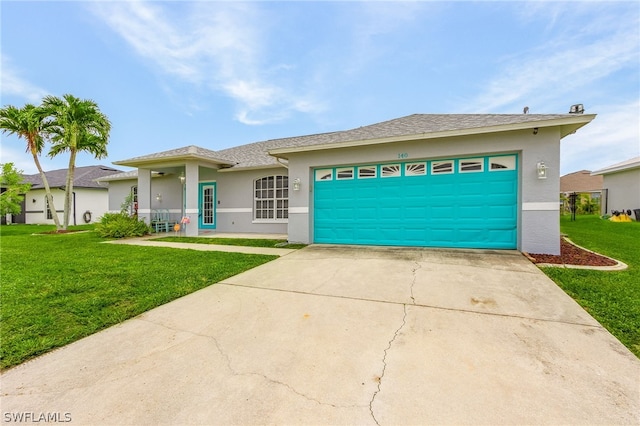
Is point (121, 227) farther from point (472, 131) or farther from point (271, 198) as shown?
point (472, 131)

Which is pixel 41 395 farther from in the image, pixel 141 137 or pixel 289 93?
pixel 141 137

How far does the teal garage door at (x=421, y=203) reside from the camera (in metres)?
7.00

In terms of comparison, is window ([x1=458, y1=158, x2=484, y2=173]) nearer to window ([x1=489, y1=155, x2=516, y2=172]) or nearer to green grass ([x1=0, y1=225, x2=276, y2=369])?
window ([x1=489, y1=155, x2=516, y2=172])

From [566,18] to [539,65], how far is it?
83.9 inches

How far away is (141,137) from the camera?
18.1 metres

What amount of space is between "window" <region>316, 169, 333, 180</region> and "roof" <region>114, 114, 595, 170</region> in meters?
0.82

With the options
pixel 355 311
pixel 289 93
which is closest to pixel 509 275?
pixel 355 311

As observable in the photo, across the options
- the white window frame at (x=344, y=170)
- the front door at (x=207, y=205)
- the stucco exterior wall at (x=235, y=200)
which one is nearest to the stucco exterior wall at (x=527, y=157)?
the white window frame at (x=344, y=170)

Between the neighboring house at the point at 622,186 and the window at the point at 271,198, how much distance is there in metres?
18.7

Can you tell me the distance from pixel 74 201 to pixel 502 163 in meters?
26.4

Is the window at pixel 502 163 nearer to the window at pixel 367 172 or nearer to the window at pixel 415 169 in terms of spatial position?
the window at pixel 415 169

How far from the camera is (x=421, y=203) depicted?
25.1 ft

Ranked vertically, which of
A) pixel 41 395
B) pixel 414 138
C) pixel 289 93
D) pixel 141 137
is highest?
pixel 289 93

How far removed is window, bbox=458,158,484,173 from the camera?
7129mm
